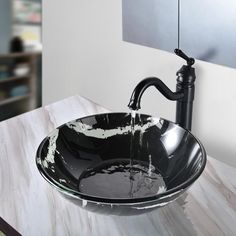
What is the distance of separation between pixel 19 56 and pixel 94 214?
7.37 ft

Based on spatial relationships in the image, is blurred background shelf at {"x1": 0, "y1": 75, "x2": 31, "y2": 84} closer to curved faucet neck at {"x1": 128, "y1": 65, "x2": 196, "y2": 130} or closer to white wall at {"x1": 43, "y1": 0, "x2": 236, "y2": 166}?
white wall at {"x1": 43, "y1": 0, "x2": 236, "y2": 166}

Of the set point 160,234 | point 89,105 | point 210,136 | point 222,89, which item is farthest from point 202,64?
point 160,234

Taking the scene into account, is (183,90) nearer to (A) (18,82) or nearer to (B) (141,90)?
(B) (141,90)

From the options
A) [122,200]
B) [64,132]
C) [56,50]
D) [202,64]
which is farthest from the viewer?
[56,50]

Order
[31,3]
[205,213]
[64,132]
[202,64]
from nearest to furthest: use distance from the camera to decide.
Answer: [205,213] < [64,132] < [202,64] < [31,3]

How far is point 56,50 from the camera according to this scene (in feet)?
5.87

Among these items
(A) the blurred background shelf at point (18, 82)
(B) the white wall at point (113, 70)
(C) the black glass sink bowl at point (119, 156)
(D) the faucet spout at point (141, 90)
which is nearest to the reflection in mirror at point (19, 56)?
(A) the blurred background shelf at point (18, 82)

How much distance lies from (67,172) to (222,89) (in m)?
0.52

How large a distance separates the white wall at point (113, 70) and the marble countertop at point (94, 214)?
0.50 feet

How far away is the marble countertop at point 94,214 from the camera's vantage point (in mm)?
944

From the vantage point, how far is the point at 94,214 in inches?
39.2

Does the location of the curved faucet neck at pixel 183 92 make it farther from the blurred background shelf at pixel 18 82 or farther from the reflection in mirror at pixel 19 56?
the blurred background shelf at pixel 18 82

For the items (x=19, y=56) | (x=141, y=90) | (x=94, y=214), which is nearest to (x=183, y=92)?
(x=141, y=90)

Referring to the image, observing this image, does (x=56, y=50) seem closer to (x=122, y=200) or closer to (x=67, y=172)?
(x=67, y=172)
